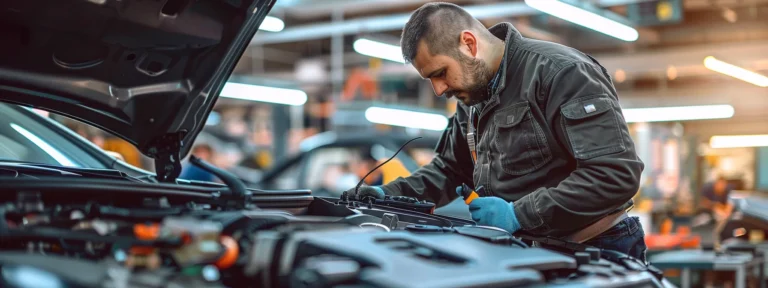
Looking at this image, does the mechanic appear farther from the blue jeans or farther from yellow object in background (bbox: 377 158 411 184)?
yellow object in background (bbox: 377 158 411 184)

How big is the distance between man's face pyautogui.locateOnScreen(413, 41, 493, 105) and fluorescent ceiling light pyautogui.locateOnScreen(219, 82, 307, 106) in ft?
24.6

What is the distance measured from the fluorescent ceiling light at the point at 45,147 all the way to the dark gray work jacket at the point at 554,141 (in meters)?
1.43

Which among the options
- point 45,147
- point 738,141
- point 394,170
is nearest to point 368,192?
point 45,147

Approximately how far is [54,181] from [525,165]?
121 cm

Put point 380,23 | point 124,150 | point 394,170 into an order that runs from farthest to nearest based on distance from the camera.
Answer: point 380,23, point 124,150, point 394,170

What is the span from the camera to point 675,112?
511 inches

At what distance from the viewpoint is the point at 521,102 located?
218cm

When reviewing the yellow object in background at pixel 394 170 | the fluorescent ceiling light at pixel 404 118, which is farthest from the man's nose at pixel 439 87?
the fluorescent ceiling light at pixel 404 118

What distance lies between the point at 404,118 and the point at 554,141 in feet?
30.6

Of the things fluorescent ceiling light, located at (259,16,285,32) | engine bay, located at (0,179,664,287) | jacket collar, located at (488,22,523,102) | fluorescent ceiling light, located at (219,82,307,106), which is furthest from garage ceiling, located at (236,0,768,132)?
engine bay, located at (0,179,664,287)

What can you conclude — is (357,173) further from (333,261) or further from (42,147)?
(333,261)

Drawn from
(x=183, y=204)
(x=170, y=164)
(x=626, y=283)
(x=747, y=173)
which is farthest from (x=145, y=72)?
(x=747, y=173)

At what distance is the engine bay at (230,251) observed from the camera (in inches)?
47.6

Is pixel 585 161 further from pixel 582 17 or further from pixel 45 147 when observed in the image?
pixel 582 17
